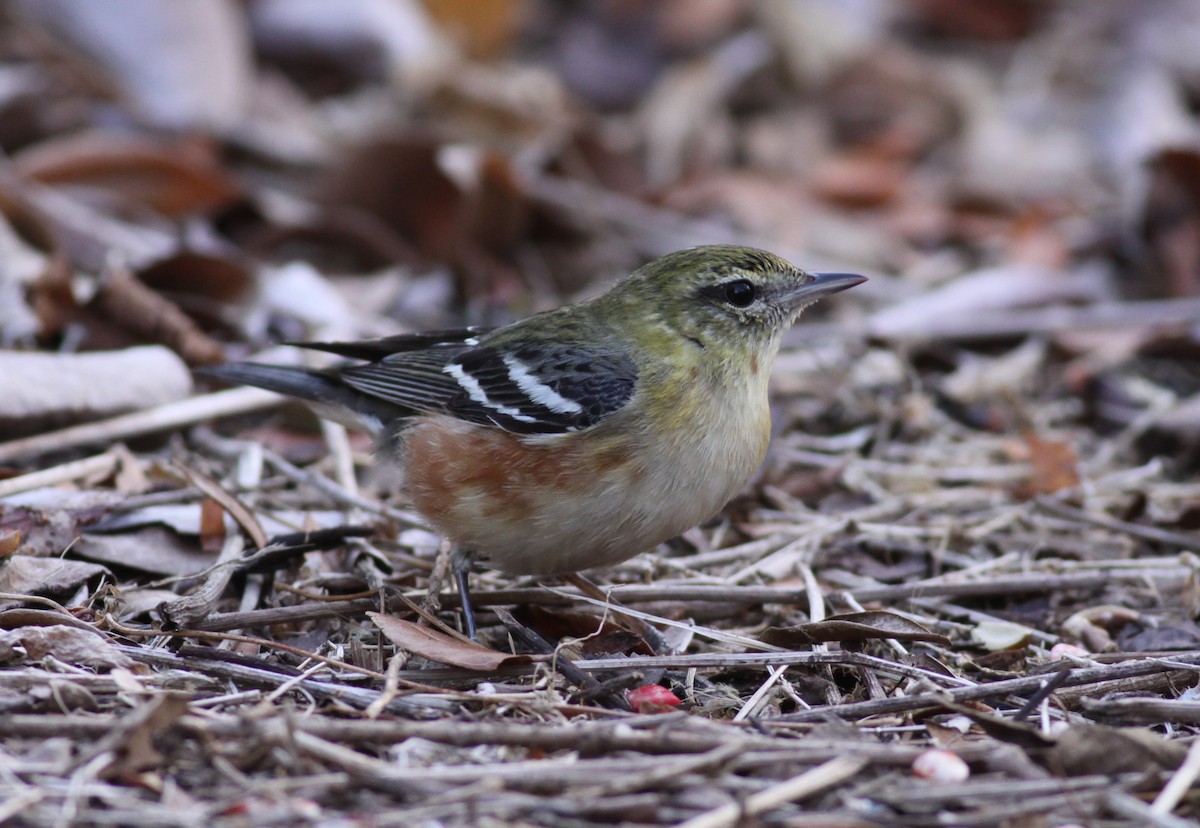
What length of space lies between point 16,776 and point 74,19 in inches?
296

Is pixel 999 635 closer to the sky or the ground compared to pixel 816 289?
closer to the ground

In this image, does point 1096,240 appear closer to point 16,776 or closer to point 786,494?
point 786,494

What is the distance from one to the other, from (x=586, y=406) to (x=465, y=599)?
0.92 metres

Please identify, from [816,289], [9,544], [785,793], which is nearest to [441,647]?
[785,793]

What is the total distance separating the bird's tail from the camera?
232 inches

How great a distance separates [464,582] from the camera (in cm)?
520

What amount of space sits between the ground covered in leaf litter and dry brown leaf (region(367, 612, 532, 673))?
2cm

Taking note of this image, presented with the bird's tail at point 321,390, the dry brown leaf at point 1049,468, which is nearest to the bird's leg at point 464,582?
the bird's tail at point 321,390

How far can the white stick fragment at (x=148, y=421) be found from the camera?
585 cm

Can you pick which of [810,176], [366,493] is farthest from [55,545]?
[810,176]

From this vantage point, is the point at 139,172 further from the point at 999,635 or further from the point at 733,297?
the point at 999,635

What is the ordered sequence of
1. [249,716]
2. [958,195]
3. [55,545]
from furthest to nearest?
[958,195], [55,545], [249,716]

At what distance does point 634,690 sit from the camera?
14.6 feet

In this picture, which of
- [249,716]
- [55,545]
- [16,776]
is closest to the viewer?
[16,776]
